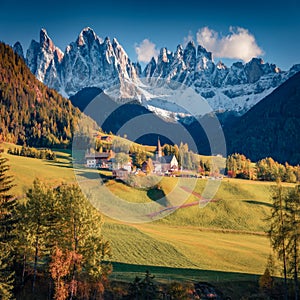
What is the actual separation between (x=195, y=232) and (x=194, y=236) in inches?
180

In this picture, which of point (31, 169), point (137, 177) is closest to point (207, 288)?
point (137, 177)

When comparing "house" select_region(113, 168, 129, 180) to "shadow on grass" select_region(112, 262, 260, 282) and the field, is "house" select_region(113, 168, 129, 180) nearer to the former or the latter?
the field

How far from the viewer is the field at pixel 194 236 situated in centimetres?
5184

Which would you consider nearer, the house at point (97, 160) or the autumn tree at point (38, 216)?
the autumn tree at point (38, 216)

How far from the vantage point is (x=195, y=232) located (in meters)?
77.6

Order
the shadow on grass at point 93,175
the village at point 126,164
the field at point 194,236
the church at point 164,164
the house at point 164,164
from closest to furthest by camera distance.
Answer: the field at point 194,236, the shadow on grass at point 93,175, the village at point 126,164, the house at point 164,164, the church at point 164,164

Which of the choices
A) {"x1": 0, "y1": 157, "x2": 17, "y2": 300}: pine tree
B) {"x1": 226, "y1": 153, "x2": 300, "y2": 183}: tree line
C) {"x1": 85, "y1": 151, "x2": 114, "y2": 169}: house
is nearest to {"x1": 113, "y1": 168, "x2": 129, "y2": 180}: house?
{"x1": 85, "y1": 151, "x2": 114, "y2": 169}: house

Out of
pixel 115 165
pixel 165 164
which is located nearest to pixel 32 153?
pixel 115 165

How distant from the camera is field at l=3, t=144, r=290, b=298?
51844 millimetres

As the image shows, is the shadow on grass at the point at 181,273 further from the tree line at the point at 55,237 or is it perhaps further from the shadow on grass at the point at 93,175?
the shadow on grass at the point at 93,175

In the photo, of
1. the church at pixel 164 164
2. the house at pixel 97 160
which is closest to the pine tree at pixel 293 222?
the house at pixel 97 160

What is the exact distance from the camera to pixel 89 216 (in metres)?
37.2

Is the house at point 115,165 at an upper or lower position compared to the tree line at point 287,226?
upper

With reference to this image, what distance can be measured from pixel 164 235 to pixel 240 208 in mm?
32841
